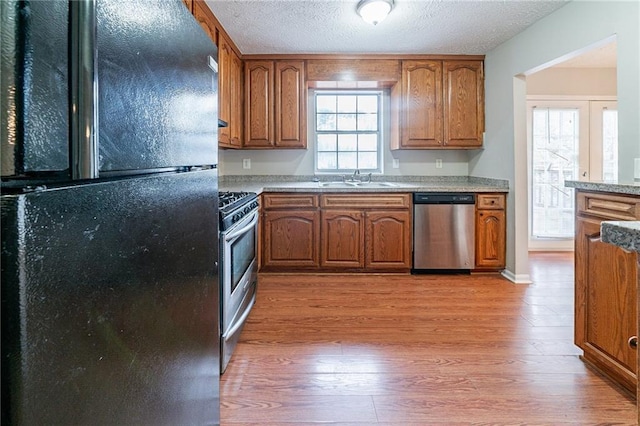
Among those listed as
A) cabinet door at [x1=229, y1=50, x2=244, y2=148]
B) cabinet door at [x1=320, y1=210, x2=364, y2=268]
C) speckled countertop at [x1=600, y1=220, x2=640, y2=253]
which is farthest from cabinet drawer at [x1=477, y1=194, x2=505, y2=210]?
speckled countertop at [x1=600, y1=220, x2=640, y2=253]

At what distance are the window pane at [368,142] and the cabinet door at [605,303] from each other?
2844mm

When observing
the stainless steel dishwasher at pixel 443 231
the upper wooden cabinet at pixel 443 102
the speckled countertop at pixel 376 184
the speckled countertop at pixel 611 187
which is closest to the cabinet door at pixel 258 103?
the speckled countertop at pixel 376 184

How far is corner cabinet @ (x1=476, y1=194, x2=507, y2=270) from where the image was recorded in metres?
3.88

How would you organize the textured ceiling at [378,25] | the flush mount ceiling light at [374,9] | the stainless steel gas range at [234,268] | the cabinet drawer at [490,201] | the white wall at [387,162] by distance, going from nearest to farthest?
1. the stainless steel gas range at [234,268]
2. the flush mount ceiling light at [374,9]
3. the textured ceiling at [378,25]
4. the cabinet drawer at [490,201]
5. the white wall at [387,162]

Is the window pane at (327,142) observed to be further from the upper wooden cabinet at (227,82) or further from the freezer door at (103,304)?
the freezer door at (103,304)

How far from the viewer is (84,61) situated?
0.51m

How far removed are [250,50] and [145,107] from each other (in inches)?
143

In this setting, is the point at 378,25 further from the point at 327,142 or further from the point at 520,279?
the point at 520,279

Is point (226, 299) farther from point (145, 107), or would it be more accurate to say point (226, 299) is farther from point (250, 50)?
point (250, 50)

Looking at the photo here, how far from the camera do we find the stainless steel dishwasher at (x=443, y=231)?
12.8 ft

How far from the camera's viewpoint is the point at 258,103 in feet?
13.7

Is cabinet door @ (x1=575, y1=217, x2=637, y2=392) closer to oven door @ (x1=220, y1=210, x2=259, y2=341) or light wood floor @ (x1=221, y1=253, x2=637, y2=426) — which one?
light wood floor @ (x1=221, y1=253, x2=637, y2=426)

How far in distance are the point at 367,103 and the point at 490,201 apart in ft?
5.94

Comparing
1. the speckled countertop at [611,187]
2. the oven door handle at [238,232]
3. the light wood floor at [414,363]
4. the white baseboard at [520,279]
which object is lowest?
the light wood floor at [414,363]
